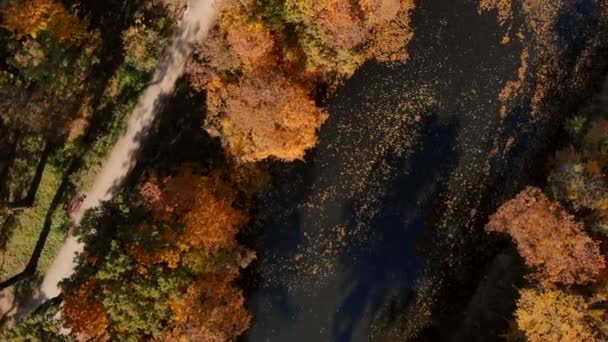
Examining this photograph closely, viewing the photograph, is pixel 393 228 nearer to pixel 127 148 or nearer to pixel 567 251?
pixel 567 251

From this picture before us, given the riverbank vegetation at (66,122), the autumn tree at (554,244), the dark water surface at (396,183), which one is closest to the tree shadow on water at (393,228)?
the dark water surface at (396,183)

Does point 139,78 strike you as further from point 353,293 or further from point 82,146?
point 353,293

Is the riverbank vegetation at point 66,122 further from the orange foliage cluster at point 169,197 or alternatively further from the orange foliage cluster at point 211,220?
the orange foliage cluster at point 211,220

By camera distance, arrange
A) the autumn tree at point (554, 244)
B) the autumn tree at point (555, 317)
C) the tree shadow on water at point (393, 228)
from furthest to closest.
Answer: the tree shadow on water at point (393, 228), the autumn tree at point (554, 244), the autumn tree at point (555, 317)

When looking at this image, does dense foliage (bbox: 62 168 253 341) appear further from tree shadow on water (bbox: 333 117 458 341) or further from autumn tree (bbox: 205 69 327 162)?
tree shadow on water (bbox: 333 117 458 341)

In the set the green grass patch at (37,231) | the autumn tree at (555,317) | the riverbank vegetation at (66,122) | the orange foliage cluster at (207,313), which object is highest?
the riverbank vegetation at (66,122)

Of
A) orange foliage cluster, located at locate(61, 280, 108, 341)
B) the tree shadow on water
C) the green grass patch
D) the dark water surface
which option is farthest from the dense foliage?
the tree shadow on water

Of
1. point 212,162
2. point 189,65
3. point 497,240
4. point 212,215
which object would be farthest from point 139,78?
point 497,240
